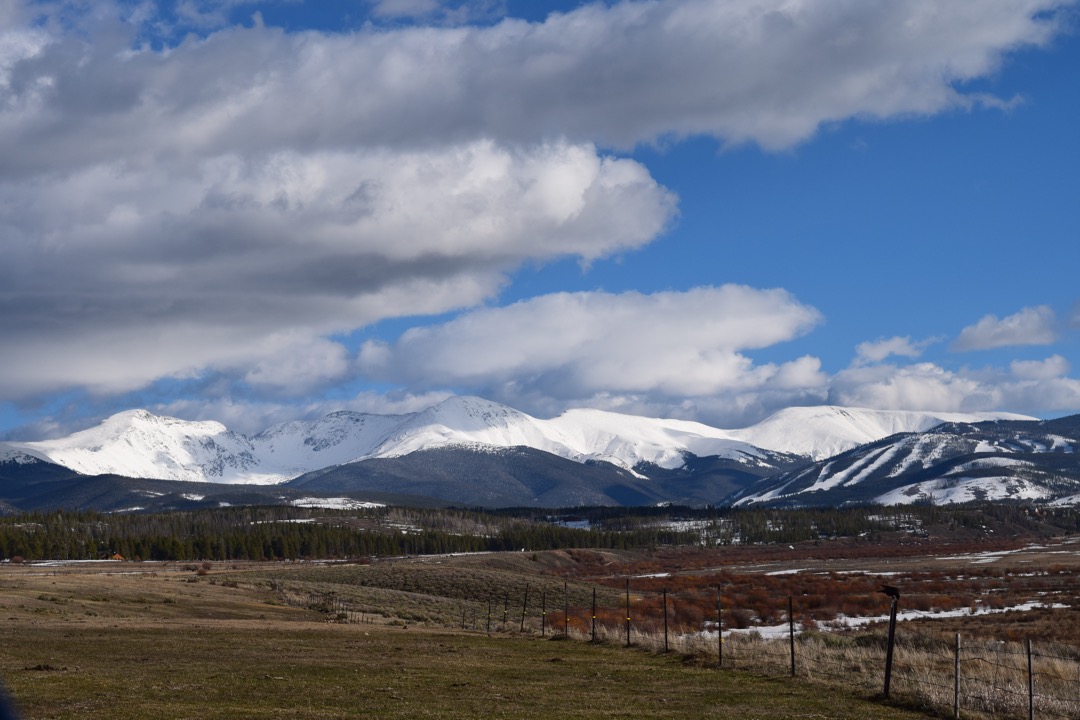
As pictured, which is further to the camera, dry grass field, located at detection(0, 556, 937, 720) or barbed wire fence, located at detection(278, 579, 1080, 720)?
barbed wire fence, located at detection(278, 579, 1080, 720)

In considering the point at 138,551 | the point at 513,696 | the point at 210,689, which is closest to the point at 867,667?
the point at 513,696

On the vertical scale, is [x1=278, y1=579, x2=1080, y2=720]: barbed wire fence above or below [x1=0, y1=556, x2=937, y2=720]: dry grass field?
below

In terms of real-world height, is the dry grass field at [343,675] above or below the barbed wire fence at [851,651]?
above

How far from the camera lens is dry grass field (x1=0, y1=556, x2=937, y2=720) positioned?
79.2 ft

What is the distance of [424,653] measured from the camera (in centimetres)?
3919

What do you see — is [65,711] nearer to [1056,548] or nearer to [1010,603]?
[1010,603]

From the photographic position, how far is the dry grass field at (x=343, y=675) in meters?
24.1

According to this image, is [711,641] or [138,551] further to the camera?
[138,551]

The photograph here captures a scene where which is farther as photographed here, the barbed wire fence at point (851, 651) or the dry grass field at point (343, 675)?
the barbed wire fence at point (851, 651)

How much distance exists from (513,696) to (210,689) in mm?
7793

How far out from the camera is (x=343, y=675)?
30438 mm

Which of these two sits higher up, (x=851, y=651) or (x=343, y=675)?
(x=343, y=675)

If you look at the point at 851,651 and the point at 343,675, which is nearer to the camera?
the point at 343,675

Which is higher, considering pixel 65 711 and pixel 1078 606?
pixel 65 711
